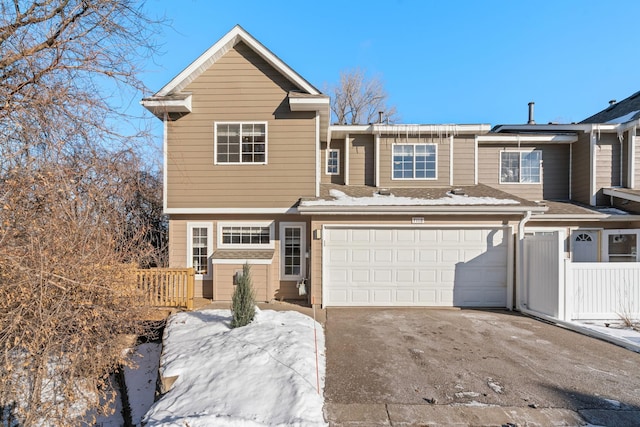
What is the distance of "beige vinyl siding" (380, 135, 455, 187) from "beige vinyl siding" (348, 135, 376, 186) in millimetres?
446

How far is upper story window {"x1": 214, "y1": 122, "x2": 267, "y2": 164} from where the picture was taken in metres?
9.16

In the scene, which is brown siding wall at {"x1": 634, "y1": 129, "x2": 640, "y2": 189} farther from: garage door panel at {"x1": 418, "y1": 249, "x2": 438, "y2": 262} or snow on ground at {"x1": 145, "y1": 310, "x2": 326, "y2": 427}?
snow on ground at {"x1": 145, "y1": 310, "x2": 326, "y2": 427}

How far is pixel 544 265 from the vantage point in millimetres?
7422

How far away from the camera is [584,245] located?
10.8 meters

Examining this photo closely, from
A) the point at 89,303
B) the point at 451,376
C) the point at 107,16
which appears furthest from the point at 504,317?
the point at 107,16

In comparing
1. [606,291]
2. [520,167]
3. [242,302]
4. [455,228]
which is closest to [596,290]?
[606,291]

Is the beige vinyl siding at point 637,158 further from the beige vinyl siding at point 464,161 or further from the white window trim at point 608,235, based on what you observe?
the beige vinyl siding at point 464,161

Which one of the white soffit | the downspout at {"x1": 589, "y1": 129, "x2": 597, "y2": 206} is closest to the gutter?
the white soffit

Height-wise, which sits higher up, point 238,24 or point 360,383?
point 238,24

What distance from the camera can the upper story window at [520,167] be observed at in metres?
11.8

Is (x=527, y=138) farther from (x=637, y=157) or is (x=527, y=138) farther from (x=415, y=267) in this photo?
(x=415, y=267)

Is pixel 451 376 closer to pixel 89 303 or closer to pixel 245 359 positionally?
pixel 245 359

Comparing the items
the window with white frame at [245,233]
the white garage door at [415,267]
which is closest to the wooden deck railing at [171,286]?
the window with white frame at [245,233]

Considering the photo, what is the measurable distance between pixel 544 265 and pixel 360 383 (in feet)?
18.1
